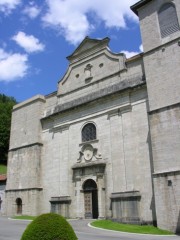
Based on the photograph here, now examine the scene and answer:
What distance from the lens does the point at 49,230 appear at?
7445mm

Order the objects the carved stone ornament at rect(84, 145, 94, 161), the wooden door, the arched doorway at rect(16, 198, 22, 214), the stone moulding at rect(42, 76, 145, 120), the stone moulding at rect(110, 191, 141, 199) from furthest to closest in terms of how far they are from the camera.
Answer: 1. the arched doorway at rect(16, 198, 22, 214)
2. the carved stone ornament at rect(84, 145, 94, 161)
3. the wooden door
4. the stone moulding at rect(42, 76, 145, 120)
5. the stone moulding at rect(110, 191, 141, 199)

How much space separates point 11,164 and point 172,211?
57.9ft

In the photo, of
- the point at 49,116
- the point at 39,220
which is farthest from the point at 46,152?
the point at 39,220

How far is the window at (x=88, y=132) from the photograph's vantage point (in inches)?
906

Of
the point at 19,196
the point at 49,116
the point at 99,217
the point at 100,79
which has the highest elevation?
the point at 100,79

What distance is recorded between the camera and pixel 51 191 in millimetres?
24375

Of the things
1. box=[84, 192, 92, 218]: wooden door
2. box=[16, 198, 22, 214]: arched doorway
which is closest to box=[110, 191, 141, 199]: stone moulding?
box=[84, 192, 92, 218]: wooden door

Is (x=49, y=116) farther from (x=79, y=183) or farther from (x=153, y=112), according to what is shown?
(x=153, y=112)

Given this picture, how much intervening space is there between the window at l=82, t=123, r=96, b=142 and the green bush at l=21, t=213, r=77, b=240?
15.1 metres

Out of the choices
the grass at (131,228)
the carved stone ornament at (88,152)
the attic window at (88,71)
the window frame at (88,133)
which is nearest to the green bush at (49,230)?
the grass at (131,228)

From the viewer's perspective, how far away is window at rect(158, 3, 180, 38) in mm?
19734

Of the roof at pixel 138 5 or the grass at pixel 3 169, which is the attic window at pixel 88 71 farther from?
the grass at pixel 3 169

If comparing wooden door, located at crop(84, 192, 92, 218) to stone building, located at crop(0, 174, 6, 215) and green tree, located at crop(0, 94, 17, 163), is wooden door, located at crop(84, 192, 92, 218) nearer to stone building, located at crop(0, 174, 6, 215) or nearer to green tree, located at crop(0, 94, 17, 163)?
stone building, located at crop(0, 174, 6, 215)

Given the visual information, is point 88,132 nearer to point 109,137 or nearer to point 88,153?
point 88,153
